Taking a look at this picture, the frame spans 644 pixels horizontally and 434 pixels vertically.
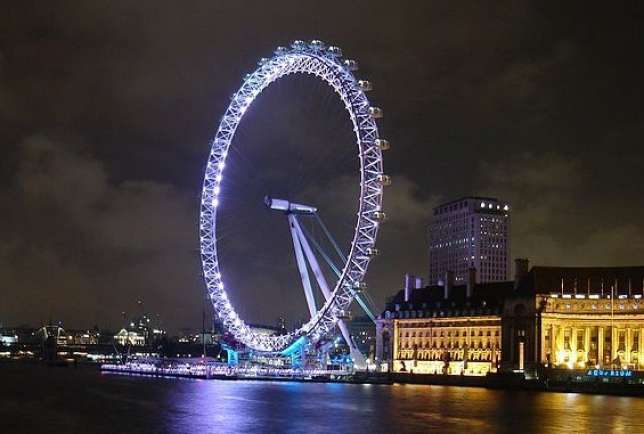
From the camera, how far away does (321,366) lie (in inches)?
4087

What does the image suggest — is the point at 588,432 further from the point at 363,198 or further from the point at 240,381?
the point at 240,381

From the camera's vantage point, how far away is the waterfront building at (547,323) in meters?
108

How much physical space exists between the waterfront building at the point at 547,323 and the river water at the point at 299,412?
26.5 meters

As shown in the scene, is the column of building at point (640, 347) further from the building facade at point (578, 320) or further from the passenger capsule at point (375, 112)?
the passenger capsule at point (375, 112)

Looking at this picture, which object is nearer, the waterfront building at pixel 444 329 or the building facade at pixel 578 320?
the building facade at pixel 578 320

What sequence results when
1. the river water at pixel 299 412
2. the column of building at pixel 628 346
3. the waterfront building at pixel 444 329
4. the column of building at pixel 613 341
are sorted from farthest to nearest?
the waterfront building at pixel 444 329 < the column of building at pixel 613 341 < the column of building at pixel 628 346 < the river water at pixel 299 412

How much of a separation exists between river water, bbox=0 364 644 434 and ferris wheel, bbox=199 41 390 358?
897 cm

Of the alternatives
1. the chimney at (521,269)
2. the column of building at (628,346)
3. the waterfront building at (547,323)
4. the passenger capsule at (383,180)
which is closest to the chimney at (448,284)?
the waterfront building at (547,323)

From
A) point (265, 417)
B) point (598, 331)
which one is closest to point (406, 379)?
point (598, 331)

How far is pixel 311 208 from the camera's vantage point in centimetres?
8738

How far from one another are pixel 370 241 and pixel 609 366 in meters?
39.2

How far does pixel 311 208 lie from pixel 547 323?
117 feet

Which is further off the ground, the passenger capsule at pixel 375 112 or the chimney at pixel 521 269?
the passenger capsule at pixel 375 112

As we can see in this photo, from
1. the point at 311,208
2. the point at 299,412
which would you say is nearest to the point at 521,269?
the point at 311,208
